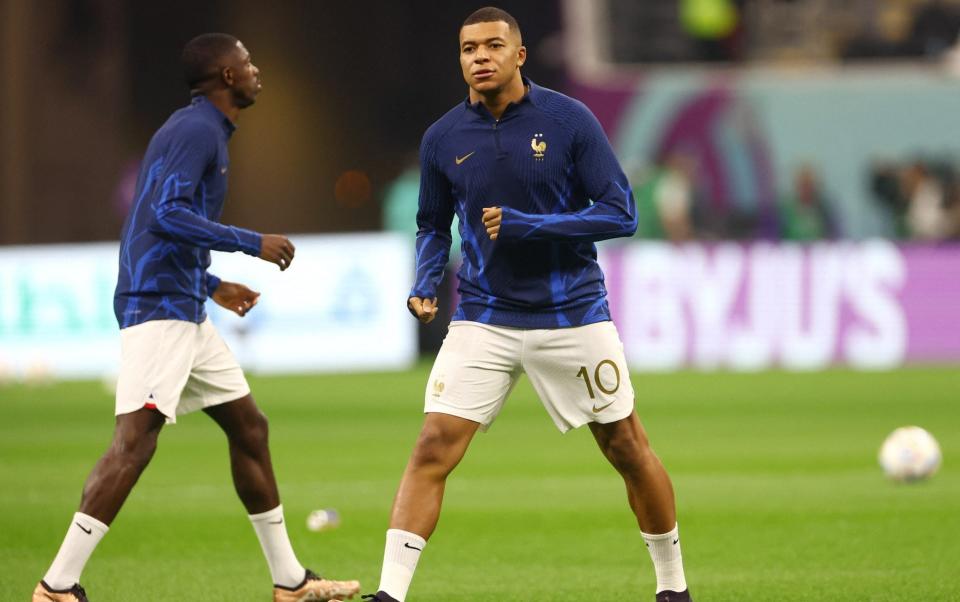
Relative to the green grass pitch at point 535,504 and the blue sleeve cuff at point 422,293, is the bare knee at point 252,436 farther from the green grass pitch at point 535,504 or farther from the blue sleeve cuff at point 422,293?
the blue sleeve cuff at point 422,293

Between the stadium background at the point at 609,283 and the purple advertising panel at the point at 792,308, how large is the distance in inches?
1.4

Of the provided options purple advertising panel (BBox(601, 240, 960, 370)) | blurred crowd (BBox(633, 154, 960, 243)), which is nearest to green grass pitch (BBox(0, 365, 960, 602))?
purple advertising panel (BBox(601, 240, 960, 370))

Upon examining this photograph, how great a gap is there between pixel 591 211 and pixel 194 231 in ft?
5.15

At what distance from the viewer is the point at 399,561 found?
6078mm

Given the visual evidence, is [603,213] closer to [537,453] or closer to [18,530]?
[18,530]

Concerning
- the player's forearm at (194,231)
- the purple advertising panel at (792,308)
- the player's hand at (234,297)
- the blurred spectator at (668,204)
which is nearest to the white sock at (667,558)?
the player's forearm at (194,231)

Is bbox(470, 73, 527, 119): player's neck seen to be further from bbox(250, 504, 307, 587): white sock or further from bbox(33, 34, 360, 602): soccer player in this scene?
bbox(250, 504, 307, 587): white sock

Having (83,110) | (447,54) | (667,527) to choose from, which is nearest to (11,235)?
(83,110)

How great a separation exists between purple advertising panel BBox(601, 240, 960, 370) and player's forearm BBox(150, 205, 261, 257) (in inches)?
588

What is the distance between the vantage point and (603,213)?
6.12m

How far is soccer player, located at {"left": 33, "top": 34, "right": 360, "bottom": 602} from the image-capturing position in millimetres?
6551

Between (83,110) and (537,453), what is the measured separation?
17.7 metres

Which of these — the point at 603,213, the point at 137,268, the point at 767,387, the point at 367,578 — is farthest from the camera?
the point at 767,387

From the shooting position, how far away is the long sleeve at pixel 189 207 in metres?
6.54
